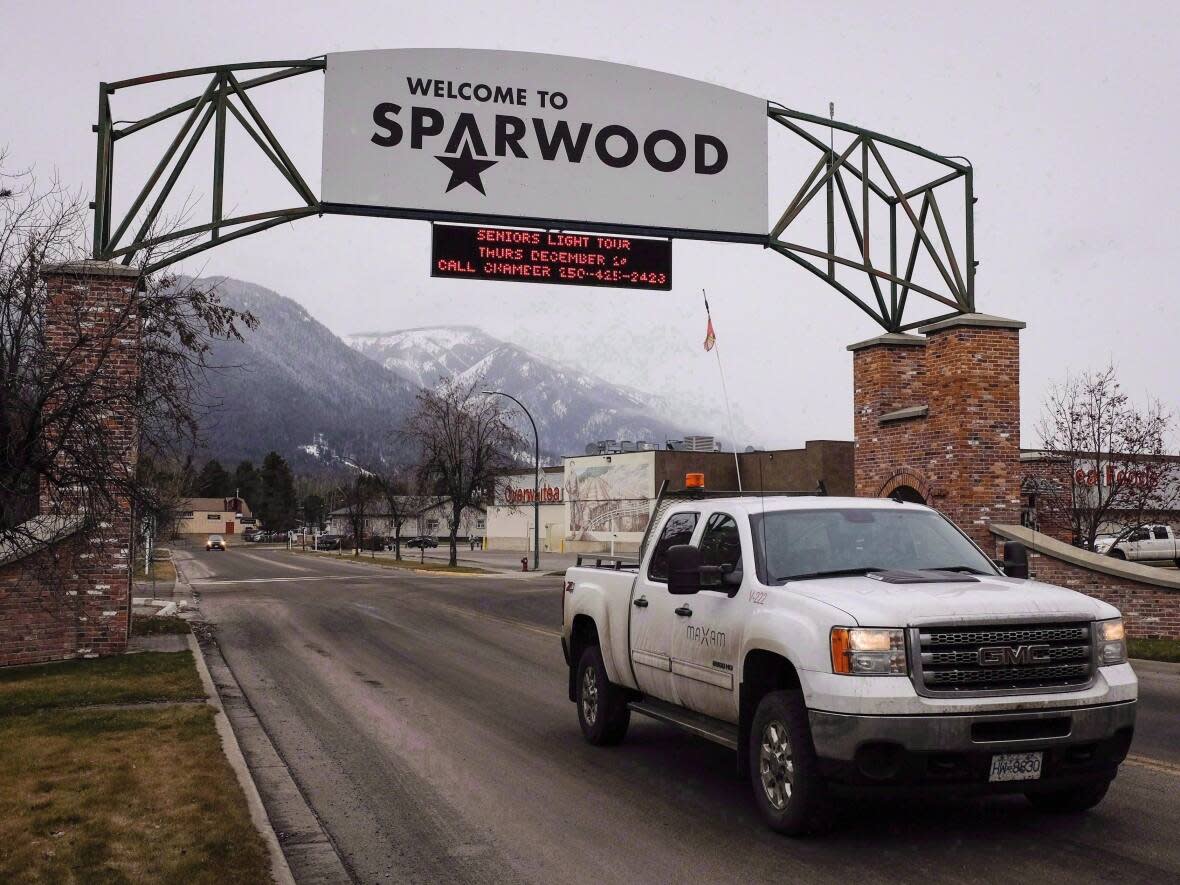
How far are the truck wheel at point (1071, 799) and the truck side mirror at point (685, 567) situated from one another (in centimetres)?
238

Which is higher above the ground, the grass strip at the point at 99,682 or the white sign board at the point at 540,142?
the white sign board at the point at 540,142

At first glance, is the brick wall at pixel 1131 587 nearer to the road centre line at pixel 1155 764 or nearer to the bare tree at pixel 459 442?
the road centre line at pixel 1155 764

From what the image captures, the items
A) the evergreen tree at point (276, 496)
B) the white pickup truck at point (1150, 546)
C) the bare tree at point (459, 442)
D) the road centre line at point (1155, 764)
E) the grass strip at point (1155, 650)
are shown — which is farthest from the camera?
the evergreen tree at point (276, 496)

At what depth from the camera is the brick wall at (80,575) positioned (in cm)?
1473

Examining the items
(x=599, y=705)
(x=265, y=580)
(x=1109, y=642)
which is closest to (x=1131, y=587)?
(x=599, y=705)

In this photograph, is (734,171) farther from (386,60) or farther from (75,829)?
(75,829)

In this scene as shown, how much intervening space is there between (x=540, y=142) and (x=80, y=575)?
10.5 meters

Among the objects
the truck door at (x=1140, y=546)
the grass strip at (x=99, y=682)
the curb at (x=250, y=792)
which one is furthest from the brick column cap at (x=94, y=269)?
the truck door at (x=1140, y=546)

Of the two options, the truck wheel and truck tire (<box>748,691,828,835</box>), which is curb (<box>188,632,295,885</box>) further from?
the truck wheel

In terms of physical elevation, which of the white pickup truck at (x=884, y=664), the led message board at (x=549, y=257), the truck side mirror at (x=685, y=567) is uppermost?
the led message board at (x=549, y=257)

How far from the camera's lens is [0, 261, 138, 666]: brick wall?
14.7 meters

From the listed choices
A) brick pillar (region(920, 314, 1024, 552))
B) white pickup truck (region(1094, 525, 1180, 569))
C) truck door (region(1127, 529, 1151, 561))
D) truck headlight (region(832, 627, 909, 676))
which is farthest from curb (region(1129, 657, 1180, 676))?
truck door (region(1127, 529, 1151, 561))

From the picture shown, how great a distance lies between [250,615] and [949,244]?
54.2 feet

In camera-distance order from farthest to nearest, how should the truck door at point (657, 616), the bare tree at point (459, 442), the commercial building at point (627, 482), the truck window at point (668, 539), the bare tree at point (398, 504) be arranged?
1. the bare tree at point (398, 504)
2. the commercial building at point (627, 482)
3. the bare tree at point (459, 442)
4. the truck window at point (668, 539)
5. the truck door at point (657, 616)
